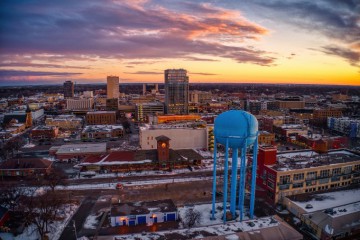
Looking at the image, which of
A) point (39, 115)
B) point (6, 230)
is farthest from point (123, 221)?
point (39, 115)

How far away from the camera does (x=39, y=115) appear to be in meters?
155

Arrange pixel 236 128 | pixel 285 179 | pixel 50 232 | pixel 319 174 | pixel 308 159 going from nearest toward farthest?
pixel 236 128 → pixel 50 232 → pixel 285 179 → pixel 319 174 → pixel 308 159

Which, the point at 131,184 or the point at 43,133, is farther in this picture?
the point at 43,133

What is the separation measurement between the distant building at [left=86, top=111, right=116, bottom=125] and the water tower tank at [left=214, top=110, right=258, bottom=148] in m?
96.2

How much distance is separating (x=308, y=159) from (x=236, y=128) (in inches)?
978

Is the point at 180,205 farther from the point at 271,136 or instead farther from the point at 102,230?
the point at 271,136

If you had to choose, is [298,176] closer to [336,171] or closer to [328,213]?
[336,171]

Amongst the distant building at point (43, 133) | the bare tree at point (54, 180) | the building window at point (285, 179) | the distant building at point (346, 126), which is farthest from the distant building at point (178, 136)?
the distant building at point (346, 126)

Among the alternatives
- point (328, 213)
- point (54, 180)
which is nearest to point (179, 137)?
point (54, 180)

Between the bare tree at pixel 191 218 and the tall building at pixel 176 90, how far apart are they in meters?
105

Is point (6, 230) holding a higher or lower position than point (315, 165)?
lower

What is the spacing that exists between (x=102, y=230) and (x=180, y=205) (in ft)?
40.7

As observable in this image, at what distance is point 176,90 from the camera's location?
146625mm

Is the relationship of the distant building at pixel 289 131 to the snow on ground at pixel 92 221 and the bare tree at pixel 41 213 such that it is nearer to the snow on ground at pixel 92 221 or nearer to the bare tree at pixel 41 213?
the snow on ground at pixel 92 221
